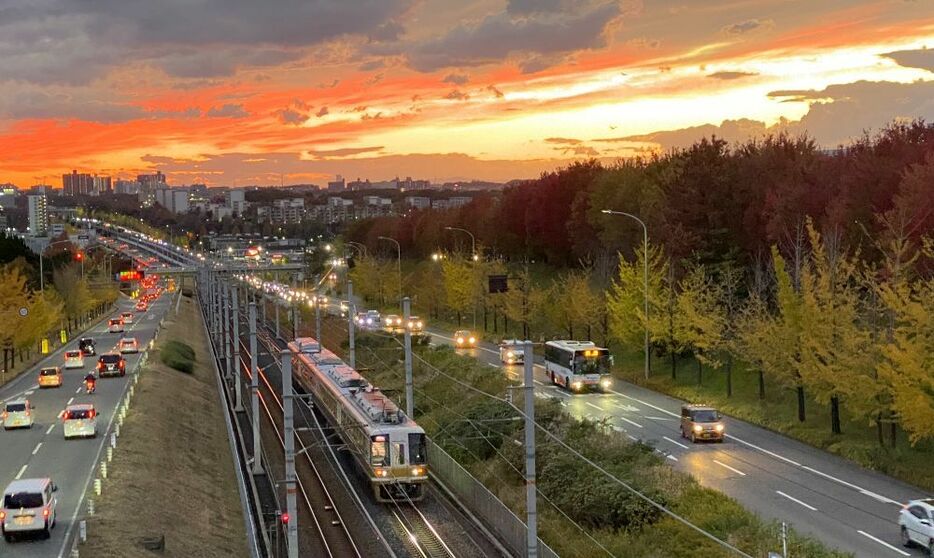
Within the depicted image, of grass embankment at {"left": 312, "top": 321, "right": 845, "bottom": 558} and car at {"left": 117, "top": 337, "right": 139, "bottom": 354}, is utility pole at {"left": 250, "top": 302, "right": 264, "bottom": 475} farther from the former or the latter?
car at {"left": 117, "top": 337, "right": 139, "bottom": 354}

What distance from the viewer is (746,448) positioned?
1473 inches

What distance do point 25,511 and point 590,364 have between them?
3302 centimetres

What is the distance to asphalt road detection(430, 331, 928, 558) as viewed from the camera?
26.2 metres

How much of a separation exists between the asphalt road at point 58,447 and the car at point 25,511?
40cm

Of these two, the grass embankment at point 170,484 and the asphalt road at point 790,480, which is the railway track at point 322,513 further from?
the asphalt road at point 790,480

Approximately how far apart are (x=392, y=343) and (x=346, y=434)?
3257 cm

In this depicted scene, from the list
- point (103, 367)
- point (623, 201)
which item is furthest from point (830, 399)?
point (623, 201)

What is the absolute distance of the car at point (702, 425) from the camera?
3834cm

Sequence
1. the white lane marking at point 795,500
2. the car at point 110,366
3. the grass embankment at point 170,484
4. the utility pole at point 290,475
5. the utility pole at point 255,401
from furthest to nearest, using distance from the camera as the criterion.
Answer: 1. the car at point 110,366
2. the utility pole at point 255,401
3. the white lane marking at point 795,500
4. the grass embankment at point 170,484
5. the utility pole at point 290,475

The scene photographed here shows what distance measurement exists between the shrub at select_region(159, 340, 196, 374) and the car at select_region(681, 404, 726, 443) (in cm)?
3969

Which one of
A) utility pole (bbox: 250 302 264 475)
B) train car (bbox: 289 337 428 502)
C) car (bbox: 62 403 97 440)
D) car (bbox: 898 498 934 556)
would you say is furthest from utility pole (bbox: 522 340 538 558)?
car (bbox: 62 403 97 440)

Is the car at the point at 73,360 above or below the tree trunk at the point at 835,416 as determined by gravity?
below

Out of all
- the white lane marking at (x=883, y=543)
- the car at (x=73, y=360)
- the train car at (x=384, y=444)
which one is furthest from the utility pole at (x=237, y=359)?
the white lane marking at (x=883, y=543)

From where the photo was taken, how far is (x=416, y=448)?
32281 millimetres
